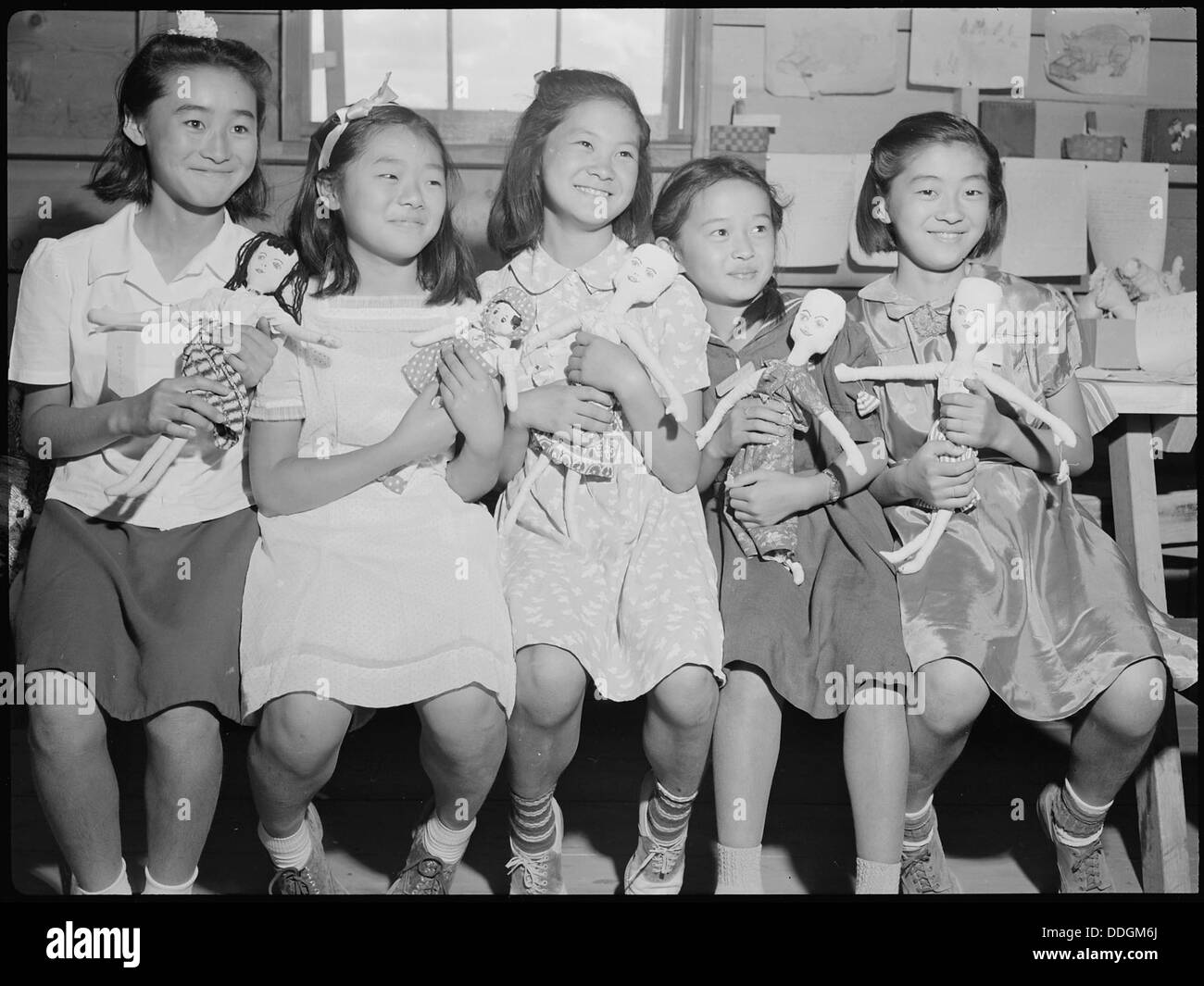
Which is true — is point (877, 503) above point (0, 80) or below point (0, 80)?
below

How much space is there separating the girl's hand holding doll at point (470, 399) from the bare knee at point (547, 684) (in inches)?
12.2

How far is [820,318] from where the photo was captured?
6.50 ft

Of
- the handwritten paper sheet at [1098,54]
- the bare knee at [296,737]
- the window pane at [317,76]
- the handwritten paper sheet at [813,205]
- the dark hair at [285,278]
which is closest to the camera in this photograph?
the bare knee at [296,737]

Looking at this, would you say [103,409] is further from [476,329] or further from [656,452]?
[656,452]

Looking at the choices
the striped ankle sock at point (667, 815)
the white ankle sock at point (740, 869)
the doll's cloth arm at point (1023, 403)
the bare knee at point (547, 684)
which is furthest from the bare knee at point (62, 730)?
the doll's cloth arm at point (1023, 403)

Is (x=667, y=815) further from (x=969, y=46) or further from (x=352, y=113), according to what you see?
(x=969, y=46)

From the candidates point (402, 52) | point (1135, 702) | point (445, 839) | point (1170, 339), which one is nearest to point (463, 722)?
point (445, 839)

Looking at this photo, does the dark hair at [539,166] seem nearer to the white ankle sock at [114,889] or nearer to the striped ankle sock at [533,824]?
the striped ankle sock at [533,824]

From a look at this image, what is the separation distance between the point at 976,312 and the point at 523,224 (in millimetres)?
725

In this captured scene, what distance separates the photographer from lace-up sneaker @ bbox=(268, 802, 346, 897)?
75.6 inches

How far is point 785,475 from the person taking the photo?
1989 millimetres

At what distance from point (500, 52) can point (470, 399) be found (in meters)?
0.66

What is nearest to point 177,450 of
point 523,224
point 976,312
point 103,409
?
point 103,409

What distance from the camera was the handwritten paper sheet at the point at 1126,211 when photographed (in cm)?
251
